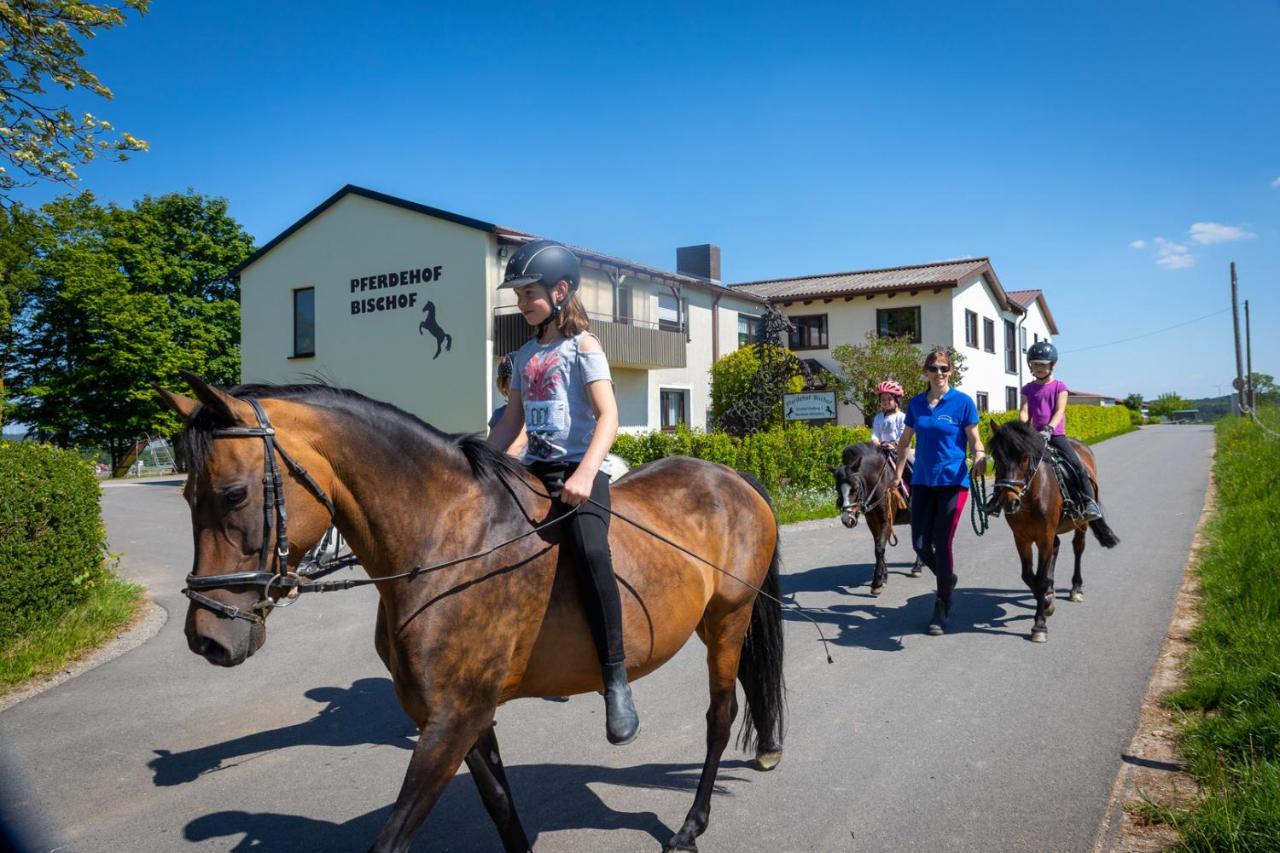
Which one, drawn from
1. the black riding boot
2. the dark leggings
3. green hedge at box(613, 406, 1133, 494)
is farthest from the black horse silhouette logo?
the black riding boot

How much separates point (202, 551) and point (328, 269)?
2472 centimetres

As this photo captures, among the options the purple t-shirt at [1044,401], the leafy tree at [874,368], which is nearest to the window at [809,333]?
the leafy tree at [874,368]

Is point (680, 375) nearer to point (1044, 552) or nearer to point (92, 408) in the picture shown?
point (1044, 552)

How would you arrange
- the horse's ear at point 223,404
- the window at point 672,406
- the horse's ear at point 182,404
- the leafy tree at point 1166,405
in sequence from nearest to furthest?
A: the horse's ear at point 223,404 < the horse's ear at point 182,404 < the window at point 672,406 < the leafy tree at point 1166,405

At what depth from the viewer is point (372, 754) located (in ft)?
14.6

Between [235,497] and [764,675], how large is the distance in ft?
9.52

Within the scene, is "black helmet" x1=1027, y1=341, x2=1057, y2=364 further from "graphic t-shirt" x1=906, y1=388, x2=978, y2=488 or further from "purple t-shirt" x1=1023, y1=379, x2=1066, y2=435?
"graphic t-shirt" x1=906, y1=388, x2=978, y2=488

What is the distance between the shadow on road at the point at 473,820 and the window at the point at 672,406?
2407 centimetres

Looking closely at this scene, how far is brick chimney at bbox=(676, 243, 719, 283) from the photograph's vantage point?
34.5 metres

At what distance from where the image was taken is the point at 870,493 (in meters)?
9.09

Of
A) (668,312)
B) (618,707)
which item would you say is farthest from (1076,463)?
(668,312)

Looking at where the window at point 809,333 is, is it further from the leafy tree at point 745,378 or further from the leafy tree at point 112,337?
the leafy tree at point 112,337

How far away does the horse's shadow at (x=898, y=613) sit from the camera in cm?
674

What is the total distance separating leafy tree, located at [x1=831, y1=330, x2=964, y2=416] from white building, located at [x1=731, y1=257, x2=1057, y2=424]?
4.08 meters
